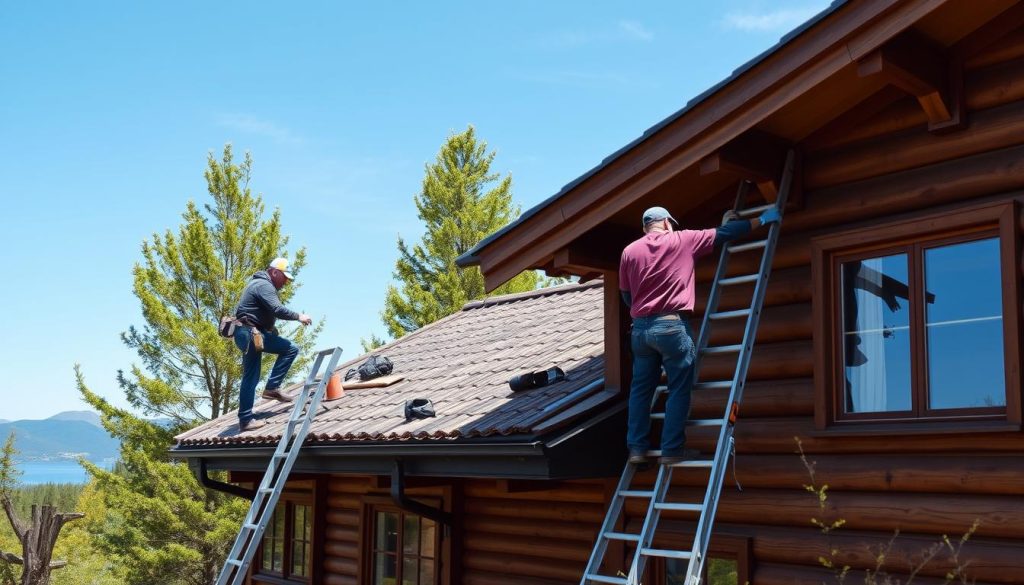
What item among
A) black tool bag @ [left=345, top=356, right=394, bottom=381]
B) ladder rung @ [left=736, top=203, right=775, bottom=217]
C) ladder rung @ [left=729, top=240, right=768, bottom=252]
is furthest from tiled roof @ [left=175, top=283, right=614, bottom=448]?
ladder rung @ [left=736, top=203, right=775, bottom=217]

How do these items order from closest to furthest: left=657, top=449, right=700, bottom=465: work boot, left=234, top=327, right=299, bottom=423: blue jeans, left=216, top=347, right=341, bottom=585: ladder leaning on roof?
left=657, top=449, right=700, bottom=465: work boot < left=216, top=347, right=341, bottom=585: ladder leaning on roof < left=234, top=327, right=299, bottom=423: blue jeans

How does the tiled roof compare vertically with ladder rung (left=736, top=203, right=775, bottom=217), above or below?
below

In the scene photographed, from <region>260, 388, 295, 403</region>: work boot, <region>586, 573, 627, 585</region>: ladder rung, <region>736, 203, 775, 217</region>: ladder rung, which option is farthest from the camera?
<region>260, 388, 295, 403</region>: work boot

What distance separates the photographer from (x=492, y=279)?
823cm

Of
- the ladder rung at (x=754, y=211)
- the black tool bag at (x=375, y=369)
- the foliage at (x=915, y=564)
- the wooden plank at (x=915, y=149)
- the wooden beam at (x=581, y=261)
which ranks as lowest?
the foliage at (x=915, y=564)

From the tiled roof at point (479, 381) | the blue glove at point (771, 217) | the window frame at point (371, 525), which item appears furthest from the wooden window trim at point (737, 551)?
the window frame at point (371, 525)

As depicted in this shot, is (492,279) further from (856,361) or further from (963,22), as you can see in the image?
(963,22)

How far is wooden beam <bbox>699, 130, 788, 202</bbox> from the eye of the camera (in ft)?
22.9

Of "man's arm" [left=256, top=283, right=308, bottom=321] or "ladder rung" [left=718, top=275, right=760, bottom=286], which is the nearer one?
"ladder rung" [left=718, top=275, right=760, bottom=286]

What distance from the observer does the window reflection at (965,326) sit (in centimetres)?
604

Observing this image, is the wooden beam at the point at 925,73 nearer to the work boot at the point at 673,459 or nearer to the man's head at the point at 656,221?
the man's head at the point at 656,221

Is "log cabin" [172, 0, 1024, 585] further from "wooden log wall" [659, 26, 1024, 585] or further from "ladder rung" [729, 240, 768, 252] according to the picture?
"ladder rung" [729, 240, 768, 252]

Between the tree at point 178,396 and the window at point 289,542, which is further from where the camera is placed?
the tree at point 178,396

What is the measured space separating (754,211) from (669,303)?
3.43 ft
